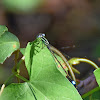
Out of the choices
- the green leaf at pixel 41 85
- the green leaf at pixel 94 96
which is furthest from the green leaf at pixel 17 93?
the green leaf at pixel 94 96

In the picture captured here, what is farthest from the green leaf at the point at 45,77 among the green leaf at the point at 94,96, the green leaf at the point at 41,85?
the green leaf at the point at 94,96

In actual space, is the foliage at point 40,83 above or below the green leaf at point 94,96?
above

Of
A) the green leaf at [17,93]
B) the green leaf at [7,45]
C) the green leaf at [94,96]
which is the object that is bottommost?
the green leaf at [94,96]

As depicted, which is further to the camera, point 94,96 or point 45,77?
point 94,96

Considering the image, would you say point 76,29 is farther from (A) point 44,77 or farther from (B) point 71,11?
(A) point 44,77

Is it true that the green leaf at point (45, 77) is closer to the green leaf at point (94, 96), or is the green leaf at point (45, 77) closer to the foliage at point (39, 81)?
the foliage at point (39, 81)

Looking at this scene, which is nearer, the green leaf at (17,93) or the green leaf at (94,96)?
the green leaf at (17,93)

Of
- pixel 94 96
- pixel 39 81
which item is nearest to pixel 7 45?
pixel 39 81

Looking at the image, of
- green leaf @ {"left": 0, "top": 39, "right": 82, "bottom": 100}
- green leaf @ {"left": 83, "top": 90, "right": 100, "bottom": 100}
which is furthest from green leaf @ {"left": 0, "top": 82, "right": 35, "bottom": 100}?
green leaf @ {"left": 83, "top": 90, "right": 100, "bottom": 100}

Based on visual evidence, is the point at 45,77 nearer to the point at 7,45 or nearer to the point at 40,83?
the point at 40,83
